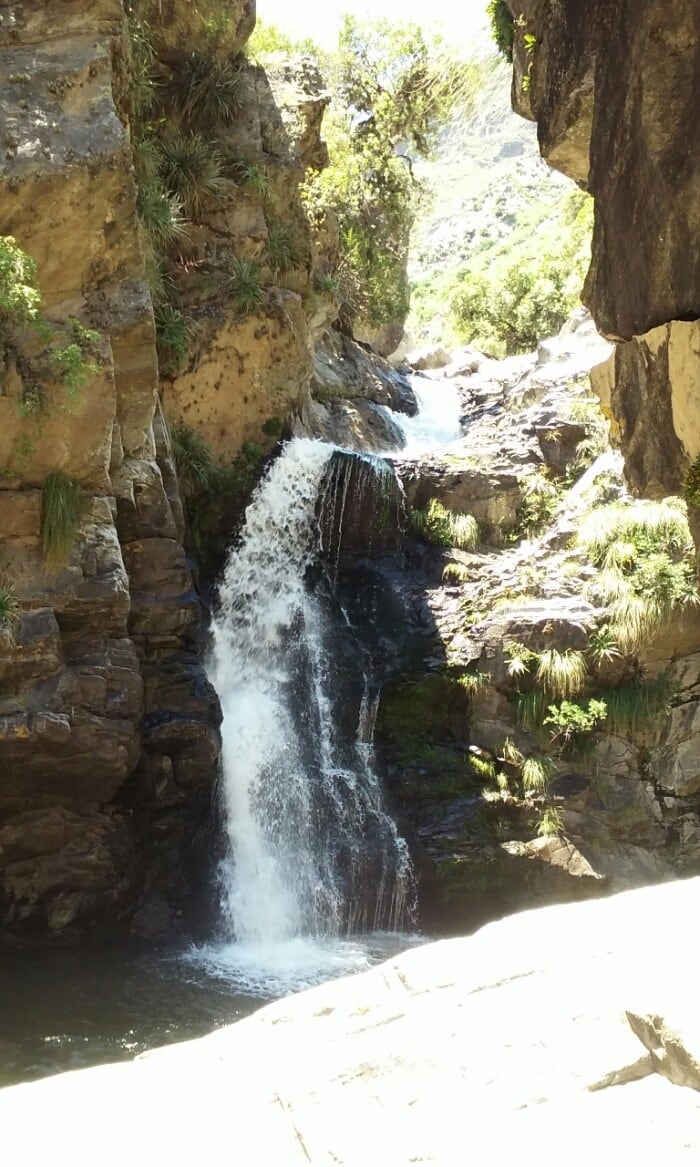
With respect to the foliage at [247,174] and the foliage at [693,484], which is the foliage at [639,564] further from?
the foliage at [247,174]

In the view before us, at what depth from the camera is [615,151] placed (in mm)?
6613

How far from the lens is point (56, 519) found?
34.7 ft

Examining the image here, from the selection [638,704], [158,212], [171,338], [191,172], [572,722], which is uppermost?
[191,172]

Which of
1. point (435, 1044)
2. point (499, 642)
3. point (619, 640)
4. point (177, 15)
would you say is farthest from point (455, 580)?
point (435, 1044)

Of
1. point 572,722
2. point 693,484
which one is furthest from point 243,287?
point 693,484

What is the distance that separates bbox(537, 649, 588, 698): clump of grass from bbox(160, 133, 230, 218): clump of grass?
9.38 meters

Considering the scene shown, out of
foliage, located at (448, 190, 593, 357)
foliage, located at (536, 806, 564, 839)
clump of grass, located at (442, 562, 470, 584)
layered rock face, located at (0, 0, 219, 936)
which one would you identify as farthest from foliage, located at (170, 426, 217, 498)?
foliage, located at (448, 190, 593, 357)

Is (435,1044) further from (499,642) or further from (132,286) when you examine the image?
(499,642)

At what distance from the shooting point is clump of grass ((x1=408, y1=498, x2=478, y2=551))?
16.0 m

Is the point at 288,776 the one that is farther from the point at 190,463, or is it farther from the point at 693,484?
the point at 693,484

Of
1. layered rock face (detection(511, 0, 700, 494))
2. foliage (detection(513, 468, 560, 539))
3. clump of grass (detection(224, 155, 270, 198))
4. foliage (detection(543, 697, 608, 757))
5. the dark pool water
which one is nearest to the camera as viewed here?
layered rock face (detection(511, 0, 700, 494))

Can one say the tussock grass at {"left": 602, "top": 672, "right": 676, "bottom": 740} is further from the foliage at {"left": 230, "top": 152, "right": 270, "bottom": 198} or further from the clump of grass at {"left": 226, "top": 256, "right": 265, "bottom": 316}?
the foliage at {"left": 230, "top": 152, "right": 270, "bottom": 198}

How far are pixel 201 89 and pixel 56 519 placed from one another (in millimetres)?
9678

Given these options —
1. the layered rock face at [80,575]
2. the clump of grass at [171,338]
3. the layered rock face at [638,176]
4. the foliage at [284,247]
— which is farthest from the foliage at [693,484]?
the foliage at [284,247]
